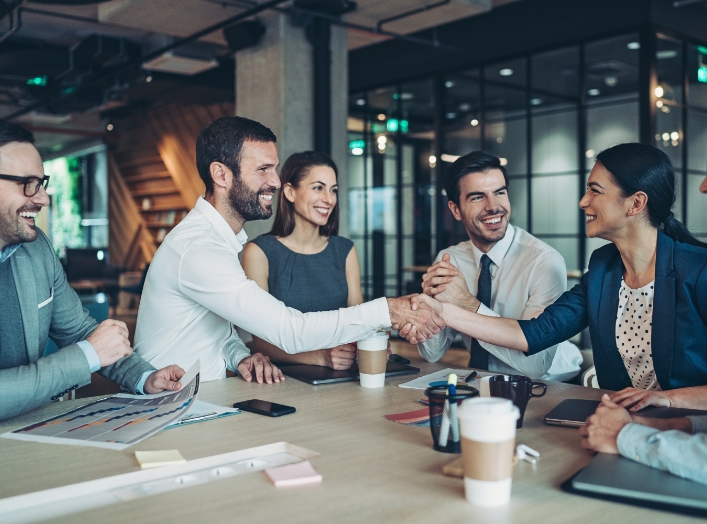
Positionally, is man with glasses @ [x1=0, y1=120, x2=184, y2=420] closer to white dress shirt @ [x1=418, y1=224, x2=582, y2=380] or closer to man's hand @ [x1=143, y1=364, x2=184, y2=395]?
man's hand @ [x1=143, y1=364, x2=184, y2=395]

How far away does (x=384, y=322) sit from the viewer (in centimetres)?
206

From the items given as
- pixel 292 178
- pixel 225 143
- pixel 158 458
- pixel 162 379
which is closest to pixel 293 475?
pixel 158 458

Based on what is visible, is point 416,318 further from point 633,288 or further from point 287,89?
point 287,89

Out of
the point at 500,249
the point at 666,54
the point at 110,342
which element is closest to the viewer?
the point at 110,342

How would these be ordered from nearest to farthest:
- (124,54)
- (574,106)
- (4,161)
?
(4,161), (574,106), (124,54)


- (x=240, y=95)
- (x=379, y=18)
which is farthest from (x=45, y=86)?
(x=379, y=18)

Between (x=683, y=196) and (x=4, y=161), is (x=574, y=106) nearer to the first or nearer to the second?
(x=683, y=196)

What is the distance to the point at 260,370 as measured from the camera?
80.4 inches

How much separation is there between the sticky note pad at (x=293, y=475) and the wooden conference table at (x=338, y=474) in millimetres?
16

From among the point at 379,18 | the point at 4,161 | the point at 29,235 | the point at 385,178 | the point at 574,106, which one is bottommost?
the point at 29,235

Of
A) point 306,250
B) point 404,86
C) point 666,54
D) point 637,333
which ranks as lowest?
point 637,333

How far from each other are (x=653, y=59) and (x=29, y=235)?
250 inches

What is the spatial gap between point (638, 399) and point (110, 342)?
4.30 ft

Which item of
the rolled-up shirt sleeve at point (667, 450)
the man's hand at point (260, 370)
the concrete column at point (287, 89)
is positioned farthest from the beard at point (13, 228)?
the concrete column at point (287, 89)
